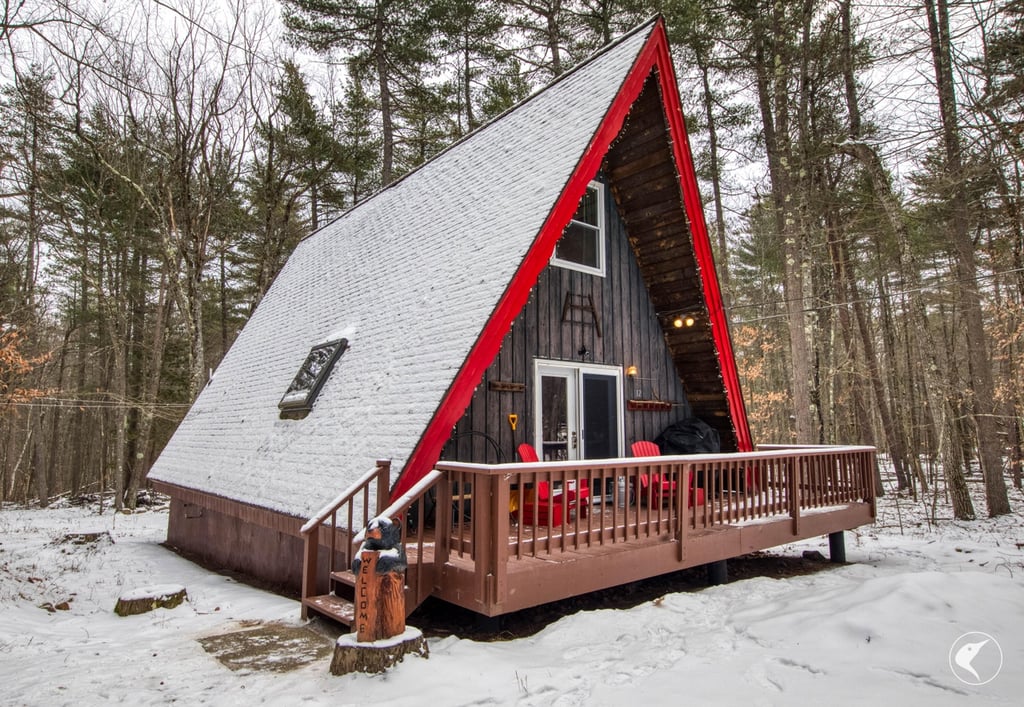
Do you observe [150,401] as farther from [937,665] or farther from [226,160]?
[937,665]

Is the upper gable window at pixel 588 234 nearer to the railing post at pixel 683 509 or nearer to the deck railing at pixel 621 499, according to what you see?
the deck railing at pixel 621 499

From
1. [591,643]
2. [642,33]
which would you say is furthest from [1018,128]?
[591,643]

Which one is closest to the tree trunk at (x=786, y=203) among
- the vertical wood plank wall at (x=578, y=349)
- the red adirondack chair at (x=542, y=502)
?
the vertical wood plank wall at (x=578, y=349)

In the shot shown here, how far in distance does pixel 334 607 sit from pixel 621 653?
2.12 meters

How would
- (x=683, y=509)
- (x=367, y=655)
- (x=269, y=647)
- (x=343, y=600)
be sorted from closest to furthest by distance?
(x=367, y=655)
(x=269, y=647)
(x=343, y=600)
(x=683, y=509)

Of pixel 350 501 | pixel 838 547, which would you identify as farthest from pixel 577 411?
pixel 838 547

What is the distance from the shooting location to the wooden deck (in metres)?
3.91

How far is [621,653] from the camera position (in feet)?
12.5

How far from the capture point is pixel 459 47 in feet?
54.3

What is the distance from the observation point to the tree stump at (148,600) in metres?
5.31

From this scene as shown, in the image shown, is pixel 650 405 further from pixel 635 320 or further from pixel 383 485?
pixel 383 485

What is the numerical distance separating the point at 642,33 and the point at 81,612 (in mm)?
8322

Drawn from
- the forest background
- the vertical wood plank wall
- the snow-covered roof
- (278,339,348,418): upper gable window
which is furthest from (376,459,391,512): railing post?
the forest background

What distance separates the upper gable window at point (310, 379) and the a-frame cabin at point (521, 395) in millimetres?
35
